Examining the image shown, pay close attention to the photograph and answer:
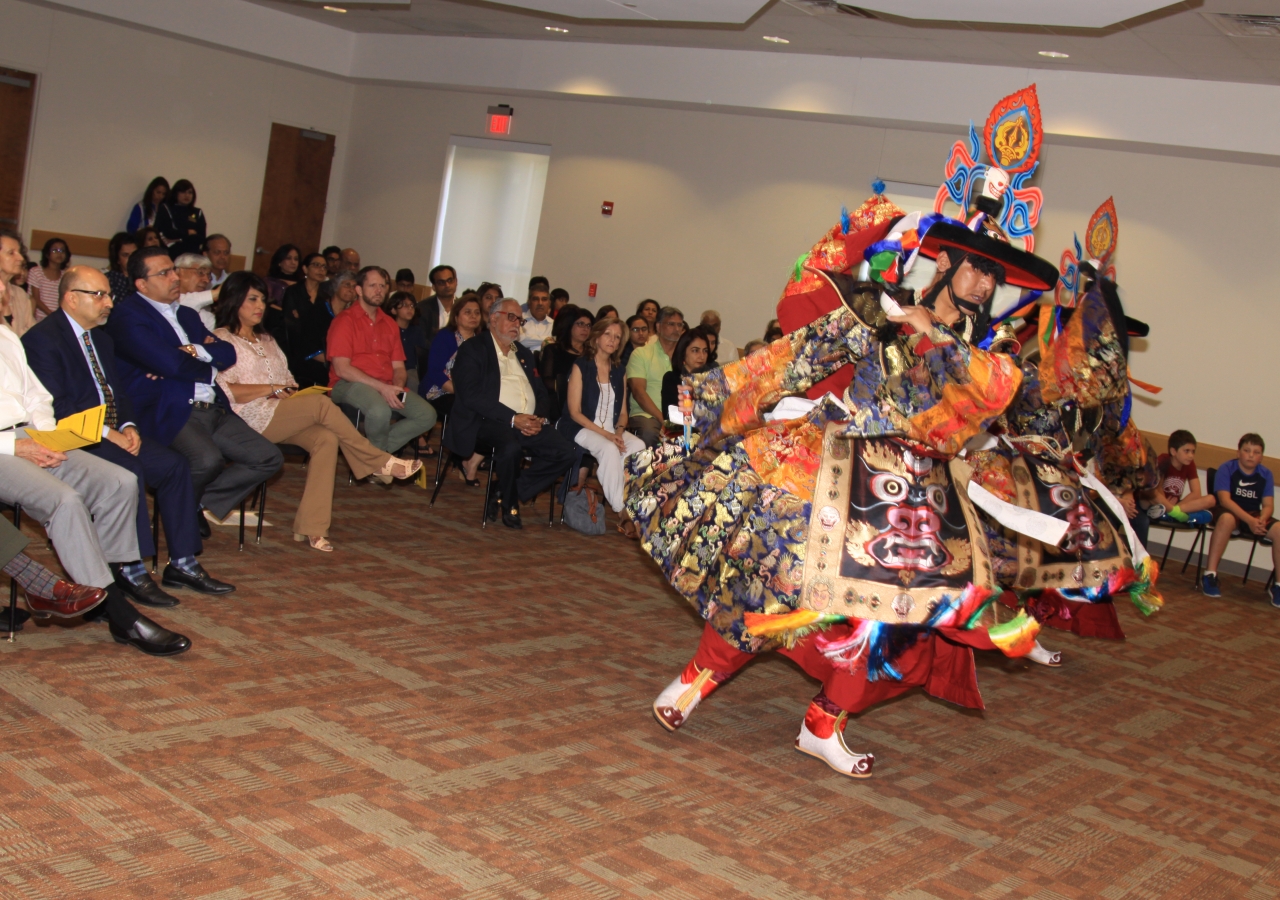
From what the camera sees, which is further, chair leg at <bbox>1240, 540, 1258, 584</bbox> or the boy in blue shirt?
chair leg at <bbox>1240, 540, 1258, 584</bbox>

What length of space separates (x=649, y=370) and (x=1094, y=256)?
9.50 feet

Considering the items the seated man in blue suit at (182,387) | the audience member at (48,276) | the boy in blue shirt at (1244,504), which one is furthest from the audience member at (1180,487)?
the audience member at (48,276)

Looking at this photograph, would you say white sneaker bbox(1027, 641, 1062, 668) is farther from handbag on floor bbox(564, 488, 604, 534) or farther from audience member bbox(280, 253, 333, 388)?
audience member bbox(280, 253, 333, 388)

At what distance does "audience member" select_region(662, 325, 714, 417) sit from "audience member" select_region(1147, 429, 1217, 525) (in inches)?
141

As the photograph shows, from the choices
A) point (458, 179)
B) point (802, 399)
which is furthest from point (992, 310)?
point (458, 179)

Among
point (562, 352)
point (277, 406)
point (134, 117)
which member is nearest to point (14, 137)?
point (134, 117)

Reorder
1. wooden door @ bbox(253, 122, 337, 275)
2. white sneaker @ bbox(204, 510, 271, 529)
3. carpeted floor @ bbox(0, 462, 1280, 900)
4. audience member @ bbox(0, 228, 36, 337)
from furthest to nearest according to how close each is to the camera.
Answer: wooden door @ bbox(253, 122, 337, 275), white sneaker @ bbox(204, 510, 271, 529), audience member @ bbox(0, 228, 36, 337), carpeted floor @ bbox(0, 462, 1280, 900)

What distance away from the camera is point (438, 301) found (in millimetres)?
9023

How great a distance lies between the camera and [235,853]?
260 centimetres

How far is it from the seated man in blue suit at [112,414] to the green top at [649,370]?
3.54 meters

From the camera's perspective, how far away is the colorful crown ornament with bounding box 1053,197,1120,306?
17.1 ft

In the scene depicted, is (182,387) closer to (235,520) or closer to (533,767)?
(235,520)

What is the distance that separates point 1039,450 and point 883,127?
627cm

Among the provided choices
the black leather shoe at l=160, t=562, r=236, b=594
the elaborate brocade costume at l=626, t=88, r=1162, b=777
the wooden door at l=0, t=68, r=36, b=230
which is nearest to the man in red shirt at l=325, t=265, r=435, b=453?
the black leather shoe at l=160, t=562, r=236, b=594
